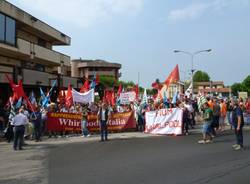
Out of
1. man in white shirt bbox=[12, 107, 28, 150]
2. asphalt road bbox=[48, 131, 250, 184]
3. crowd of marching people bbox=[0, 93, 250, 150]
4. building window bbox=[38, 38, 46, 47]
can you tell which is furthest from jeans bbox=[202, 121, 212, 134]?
building window bbox=[38, 38, 46, 47]

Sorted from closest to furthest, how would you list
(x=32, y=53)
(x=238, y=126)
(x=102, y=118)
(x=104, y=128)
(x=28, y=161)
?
(x=28, y=161) < (x=238, y=126) < (x=104, y=128) < (x=102, y=118) < (x=32, y=53)

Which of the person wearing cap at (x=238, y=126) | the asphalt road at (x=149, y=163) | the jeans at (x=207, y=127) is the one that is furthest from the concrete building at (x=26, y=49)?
the person wearing cap at (x=238, y=126)

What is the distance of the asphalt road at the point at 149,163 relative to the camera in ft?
31.9

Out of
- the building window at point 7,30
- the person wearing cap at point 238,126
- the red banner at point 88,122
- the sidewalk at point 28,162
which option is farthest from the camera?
the building window at point 7,30

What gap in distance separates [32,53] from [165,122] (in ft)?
59.0

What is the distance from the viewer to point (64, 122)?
22.0 metres

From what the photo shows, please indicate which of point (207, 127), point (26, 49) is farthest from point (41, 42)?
point (207, 127)

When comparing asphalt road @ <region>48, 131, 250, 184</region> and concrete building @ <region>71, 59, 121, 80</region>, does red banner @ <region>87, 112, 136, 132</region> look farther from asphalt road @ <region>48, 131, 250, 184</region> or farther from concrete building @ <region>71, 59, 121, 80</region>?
concrete building @ <region>71, 59, 121, 80</region>

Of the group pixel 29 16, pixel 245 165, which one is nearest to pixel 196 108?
pixel 29 16

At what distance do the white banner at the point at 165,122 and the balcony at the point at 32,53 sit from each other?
12485mm

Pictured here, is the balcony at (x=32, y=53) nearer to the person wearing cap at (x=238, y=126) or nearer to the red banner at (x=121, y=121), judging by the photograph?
the red banner at (x=121, y=121)

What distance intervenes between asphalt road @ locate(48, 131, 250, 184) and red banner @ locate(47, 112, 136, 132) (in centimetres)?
433

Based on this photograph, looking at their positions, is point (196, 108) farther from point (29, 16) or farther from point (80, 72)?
point (80, 72)

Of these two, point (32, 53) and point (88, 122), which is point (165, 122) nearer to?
point (88, 122)
